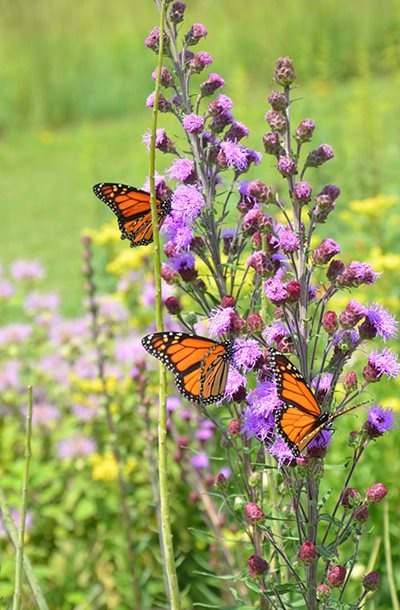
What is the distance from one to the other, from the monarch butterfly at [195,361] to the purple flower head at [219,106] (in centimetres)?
45

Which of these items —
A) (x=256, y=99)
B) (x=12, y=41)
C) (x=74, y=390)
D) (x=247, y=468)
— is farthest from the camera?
(x=12, y=41)

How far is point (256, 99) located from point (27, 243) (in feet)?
12.8

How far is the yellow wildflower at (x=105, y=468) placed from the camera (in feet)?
9.50

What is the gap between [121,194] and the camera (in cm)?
158

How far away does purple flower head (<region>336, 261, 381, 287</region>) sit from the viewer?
1.32m

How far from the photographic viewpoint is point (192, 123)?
1.45 metres

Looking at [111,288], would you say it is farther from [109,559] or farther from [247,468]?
[247,468]

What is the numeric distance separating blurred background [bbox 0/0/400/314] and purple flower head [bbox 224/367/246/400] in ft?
17.4

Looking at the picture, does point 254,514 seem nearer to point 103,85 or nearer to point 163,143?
point 163,143

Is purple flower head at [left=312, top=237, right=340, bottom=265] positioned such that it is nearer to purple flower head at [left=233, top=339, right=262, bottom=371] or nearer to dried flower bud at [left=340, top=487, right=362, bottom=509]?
purple flower head at [left=233, top=339, right=262, bottom=371]

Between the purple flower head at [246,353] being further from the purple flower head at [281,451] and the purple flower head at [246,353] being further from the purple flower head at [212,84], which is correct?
the purple flower head at [212,84]

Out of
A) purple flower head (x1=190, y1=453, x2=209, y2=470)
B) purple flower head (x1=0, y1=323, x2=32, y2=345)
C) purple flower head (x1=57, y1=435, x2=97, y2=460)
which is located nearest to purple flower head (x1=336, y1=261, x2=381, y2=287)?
purple flower head (x1=190, y1=453, x2=209, y2=470)

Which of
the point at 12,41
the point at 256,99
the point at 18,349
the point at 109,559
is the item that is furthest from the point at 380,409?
the point at 12,41

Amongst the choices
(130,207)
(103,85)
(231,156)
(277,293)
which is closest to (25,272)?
(130,207)
